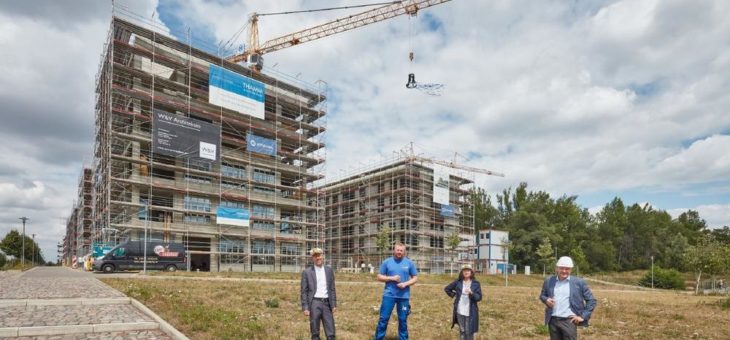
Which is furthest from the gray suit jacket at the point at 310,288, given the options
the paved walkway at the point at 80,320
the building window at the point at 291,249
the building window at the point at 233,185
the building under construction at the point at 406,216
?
the building under construction at the point at 406,216

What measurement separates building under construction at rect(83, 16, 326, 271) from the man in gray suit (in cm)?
3801

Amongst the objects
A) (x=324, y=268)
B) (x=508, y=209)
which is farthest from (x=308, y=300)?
(x=508, y=209)

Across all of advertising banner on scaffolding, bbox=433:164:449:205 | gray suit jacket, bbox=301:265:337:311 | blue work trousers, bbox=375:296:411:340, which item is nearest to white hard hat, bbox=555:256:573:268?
blue work trousers, bbox=375:296:411:340

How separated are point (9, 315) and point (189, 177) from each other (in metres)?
39.3

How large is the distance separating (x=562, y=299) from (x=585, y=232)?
318ft

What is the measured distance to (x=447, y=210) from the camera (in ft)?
231

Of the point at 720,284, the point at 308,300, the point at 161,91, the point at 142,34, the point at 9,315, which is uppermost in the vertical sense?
the point at 142,34

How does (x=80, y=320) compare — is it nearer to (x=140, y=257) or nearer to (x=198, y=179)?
(x=140, y=257)

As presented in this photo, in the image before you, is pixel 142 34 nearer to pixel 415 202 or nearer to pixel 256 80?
pixel 256 80

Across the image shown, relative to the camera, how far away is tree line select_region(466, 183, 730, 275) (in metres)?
77.4

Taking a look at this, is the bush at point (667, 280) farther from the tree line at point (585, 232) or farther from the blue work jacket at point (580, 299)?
the blue work jacket at point (580, 299)

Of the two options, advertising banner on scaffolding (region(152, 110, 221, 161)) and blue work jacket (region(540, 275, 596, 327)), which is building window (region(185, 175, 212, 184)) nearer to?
advertising banner on scaffolding (region(152, 110, 221, 161))

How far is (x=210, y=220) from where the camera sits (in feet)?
164

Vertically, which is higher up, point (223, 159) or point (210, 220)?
point (223, 159)
